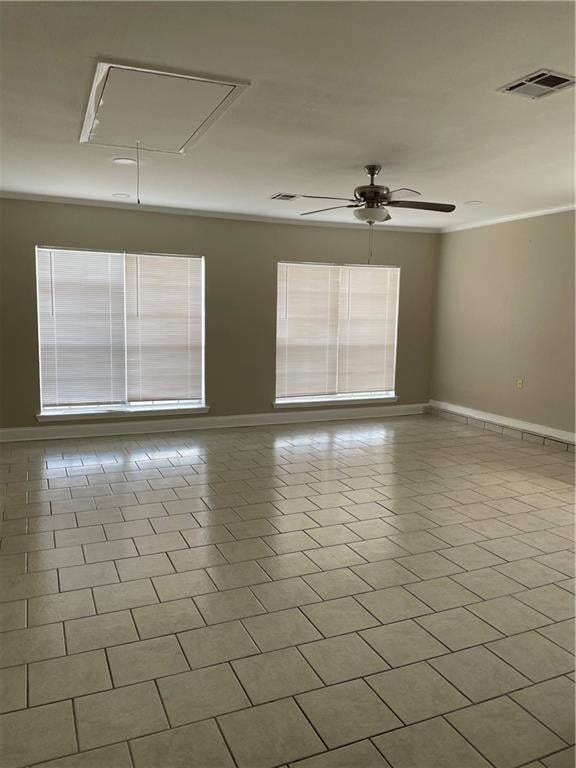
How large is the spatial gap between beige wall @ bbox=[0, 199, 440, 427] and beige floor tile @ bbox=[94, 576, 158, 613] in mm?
3532

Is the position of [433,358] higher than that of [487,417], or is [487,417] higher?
[433,358]

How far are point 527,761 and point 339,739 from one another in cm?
61

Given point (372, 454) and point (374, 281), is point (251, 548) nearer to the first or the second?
point (372, 454)

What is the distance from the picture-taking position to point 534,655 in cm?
249

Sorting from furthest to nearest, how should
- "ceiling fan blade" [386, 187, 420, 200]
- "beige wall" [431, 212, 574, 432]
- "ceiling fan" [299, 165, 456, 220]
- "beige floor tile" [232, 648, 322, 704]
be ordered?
"beige wall" [431, 212, 574, 432] → "ceiling fan" [299, 165, 456, 220] → "ceiling fan blade" [386, 187, 420, 200] → "beige floor tile" [232, 648, 322, 704]

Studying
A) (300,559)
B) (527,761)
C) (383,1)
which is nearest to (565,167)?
(383,1)

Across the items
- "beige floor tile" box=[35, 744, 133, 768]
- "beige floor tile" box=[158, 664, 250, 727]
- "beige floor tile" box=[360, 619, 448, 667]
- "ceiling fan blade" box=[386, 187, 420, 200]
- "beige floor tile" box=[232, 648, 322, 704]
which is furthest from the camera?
"ceiling fan blade" box=[386, 187, 420, 200]

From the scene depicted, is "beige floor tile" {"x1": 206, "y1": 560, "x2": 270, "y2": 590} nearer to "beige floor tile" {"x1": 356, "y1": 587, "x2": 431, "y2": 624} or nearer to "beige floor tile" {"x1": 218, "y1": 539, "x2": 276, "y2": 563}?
"beige floor tile" {"x1": 218, "y1": 539, "x2": 276, "y2": 563}

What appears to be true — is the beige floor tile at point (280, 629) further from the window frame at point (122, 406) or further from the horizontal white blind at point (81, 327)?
the horizontal white blind at point (81, 327)

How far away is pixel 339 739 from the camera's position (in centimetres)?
198

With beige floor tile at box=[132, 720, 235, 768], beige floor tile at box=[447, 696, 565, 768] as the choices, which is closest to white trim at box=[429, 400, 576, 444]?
beige floor tile at box=[447, 696, 565, 768]

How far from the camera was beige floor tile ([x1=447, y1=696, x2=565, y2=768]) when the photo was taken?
1.93m

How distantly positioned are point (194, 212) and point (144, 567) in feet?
14.1

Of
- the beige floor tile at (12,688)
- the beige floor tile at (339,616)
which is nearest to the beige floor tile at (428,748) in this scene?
the beige floor tile at (339,616)
